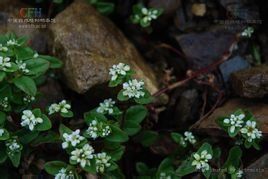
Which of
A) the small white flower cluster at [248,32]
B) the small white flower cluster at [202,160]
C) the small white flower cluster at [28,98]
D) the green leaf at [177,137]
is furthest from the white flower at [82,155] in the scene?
the small white flower cluster at [248,32]

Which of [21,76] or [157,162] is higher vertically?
[21,76]

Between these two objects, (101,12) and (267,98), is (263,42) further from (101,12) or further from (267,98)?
(101,12)

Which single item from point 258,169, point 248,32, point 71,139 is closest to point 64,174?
point 71,139

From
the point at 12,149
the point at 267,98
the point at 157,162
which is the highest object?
the point at 267,98

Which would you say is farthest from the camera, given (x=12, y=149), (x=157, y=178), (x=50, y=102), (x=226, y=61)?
(x=226, y=61)

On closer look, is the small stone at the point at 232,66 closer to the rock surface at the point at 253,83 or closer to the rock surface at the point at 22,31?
the rock surface at the point at 253,83

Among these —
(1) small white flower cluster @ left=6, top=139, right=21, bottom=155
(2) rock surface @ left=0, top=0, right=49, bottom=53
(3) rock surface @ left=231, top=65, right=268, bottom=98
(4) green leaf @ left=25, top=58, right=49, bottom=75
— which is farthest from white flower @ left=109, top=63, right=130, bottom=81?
(2) rock surface @ left=0, top=0, right=49, bottom=53

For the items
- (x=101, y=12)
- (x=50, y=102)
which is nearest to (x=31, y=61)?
(x=50, y=102)
